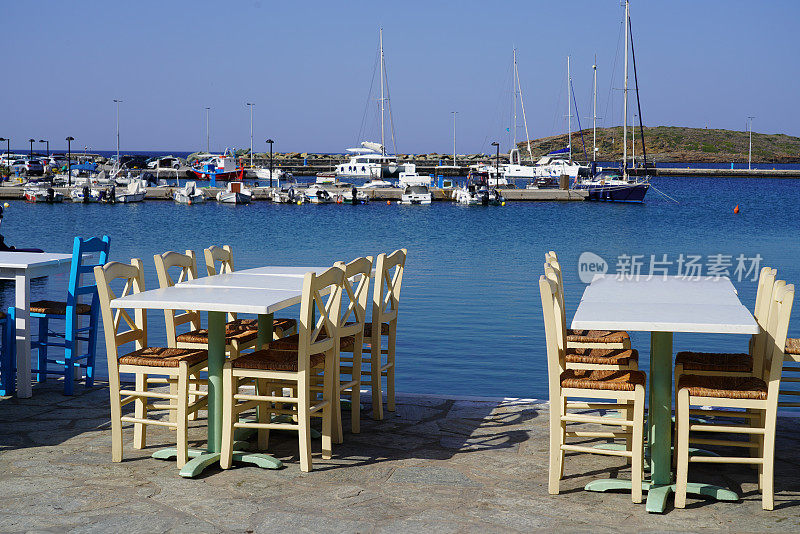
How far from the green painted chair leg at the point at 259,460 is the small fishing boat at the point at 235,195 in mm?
42137

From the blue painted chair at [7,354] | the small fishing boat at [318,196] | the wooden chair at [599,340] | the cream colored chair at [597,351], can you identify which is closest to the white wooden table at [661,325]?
the cream colored chair at [597,351]

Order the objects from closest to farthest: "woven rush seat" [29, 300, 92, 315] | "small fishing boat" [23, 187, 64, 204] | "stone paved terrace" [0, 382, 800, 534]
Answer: "stone paved terrace" [0, 382, 800, 534], "woven rush seat" [29, 300, 92, 315], "small fishing boat" [23, 187, 64, 204]

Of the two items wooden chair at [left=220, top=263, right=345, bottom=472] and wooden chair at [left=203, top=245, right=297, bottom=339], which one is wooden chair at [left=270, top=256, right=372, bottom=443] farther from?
wooden chair at [left=203, top=245, right=297, bottom=339]

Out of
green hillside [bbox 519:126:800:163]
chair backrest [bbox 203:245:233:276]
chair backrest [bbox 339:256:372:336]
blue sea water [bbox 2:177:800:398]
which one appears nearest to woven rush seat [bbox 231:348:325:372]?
chair backrest [bbox 339:256:372:336]

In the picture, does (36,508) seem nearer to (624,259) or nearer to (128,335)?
(128,335)

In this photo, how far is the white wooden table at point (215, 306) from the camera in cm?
427

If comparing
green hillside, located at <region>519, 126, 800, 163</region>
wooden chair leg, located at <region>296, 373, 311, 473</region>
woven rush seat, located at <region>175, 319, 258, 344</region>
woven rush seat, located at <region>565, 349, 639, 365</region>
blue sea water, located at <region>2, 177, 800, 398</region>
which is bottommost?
blue sea water, located at <region>2, 177, 800, 398</region>

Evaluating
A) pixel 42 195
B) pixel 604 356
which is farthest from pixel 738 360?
pixel 42 195

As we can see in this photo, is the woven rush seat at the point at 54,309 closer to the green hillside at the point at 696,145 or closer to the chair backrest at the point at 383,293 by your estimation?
the chair backrest at the point at 383,293

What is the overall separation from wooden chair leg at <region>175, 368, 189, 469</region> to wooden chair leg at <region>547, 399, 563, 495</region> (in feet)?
6.10

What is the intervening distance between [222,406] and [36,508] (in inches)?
41.9

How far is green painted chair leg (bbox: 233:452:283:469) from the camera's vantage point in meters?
4.53

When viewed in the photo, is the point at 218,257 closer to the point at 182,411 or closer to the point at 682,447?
the point at 182,411

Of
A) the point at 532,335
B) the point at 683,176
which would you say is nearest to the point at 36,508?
the point at 532,335
